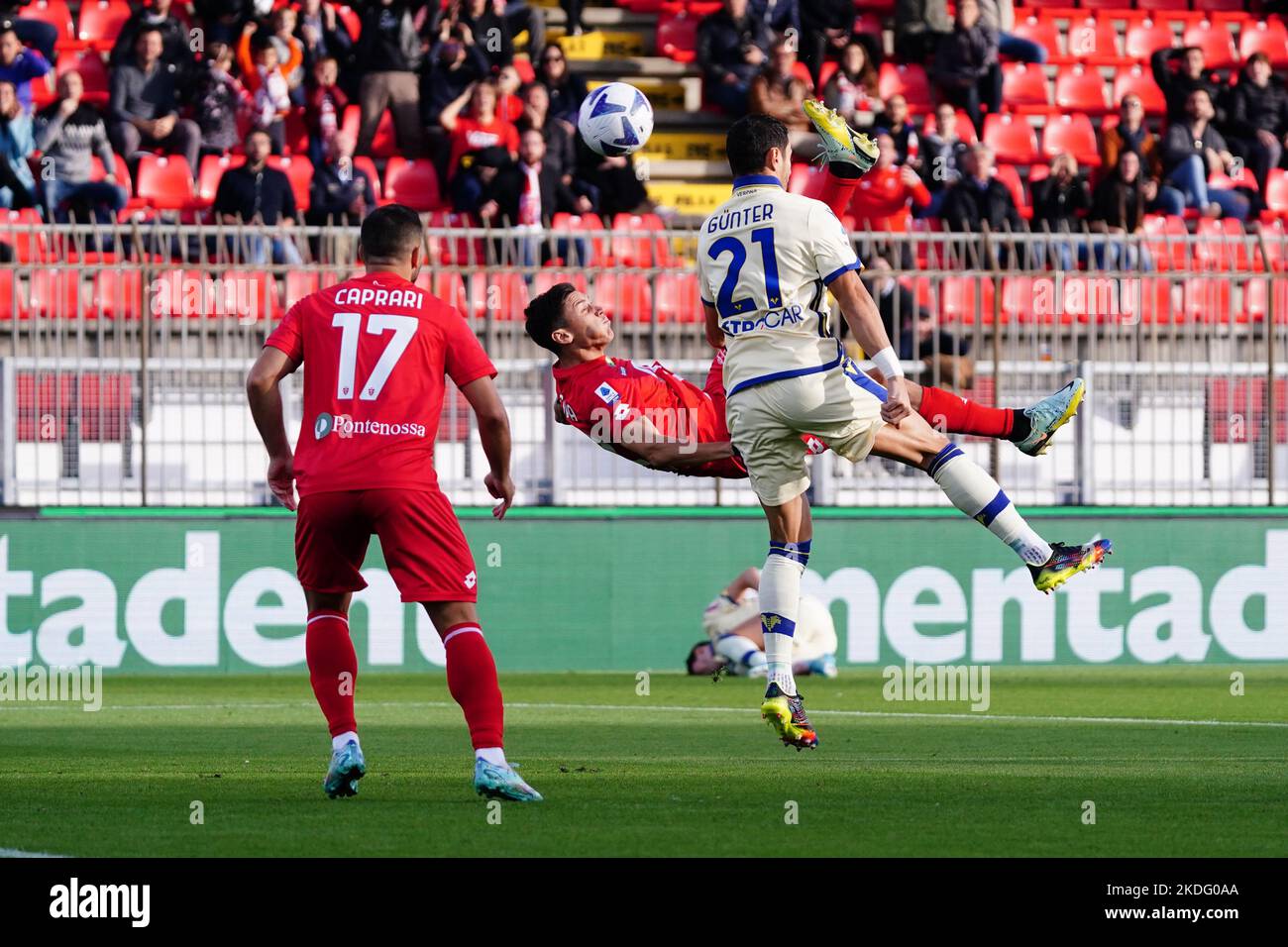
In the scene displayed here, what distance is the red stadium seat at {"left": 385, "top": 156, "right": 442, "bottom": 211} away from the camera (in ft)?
65.9

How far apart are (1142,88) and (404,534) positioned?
17.8 meters

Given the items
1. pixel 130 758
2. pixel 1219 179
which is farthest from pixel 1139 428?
pixel 130 758

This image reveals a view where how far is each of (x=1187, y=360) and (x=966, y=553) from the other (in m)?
2.23

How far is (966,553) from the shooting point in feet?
52.4

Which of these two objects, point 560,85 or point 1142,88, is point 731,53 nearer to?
point 560,85

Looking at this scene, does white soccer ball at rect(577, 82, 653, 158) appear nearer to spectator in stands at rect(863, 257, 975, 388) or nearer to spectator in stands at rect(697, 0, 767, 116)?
spectator in stands at rect(863, 257, 975, 388)

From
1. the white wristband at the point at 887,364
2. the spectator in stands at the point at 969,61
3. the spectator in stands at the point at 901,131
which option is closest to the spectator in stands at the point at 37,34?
the spectator in stands at the point at 901,131

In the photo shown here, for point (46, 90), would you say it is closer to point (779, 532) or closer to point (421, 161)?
point (421, 161)

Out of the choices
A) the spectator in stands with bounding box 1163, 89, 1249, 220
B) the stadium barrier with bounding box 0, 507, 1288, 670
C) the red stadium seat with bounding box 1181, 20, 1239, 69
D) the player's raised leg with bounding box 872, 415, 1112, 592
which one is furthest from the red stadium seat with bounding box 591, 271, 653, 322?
the red stadium seat with bounding box 1181, 20, 1239, 69

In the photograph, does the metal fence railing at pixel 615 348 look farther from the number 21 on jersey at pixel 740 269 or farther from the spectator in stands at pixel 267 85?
the number 21 on jersey at pixel 740 269

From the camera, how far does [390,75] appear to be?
66.7ft

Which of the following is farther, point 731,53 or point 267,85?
point 731,53

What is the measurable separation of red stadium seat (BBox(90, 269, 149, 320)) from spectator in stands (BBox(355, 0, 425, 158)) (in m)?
5.10

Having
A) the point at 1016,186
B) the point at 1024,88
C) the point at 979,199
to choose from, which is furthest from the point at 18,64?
the point at 1024,88
